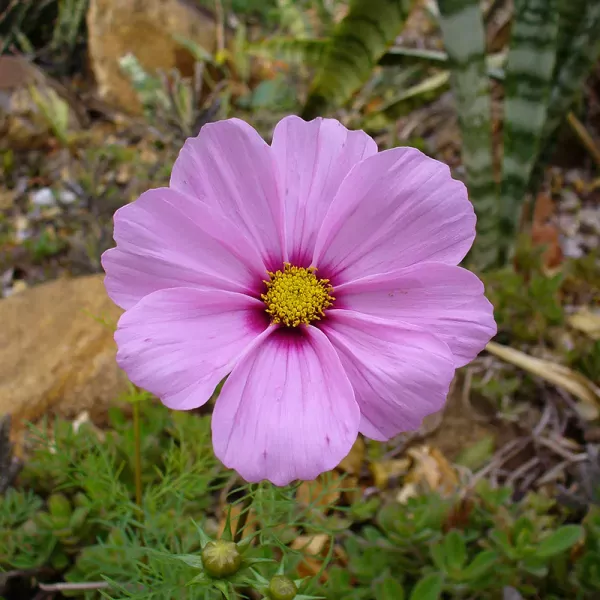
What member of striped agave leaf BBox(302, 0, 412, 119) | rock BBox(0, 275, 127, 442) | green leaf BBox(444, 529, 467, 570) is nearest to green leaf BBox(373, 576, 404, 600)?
green leaf BBox(444, 529, 467, 570)

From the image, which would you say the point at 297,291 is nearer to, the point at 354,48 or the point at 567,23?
the point at 354,48

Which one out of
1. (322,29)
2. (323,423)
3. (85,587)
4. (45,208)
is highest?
(322,29)

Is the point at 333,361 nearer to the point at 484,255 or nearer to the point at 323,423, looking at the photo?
the point at 323,423

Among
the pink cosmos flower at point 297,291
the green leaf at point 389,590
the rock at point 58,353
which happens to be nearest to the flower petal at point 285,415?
the pink cosmos flower at point 297,291

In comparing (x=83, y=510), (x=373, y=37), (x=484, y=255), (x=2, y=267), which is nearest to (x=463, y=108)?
(x=373, y=37)

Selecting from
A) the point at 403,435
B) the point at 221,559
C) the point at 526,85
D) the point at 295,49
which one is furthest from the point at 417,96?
the point at 221,559

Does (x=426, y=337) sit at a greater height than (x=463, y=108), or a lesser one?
lesser

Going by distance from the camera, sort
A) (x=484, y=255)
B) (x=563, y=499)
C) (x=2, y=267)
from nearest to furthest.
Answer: (x=563, y=499) → (x=484, y=255) → (x=2, y=267)
